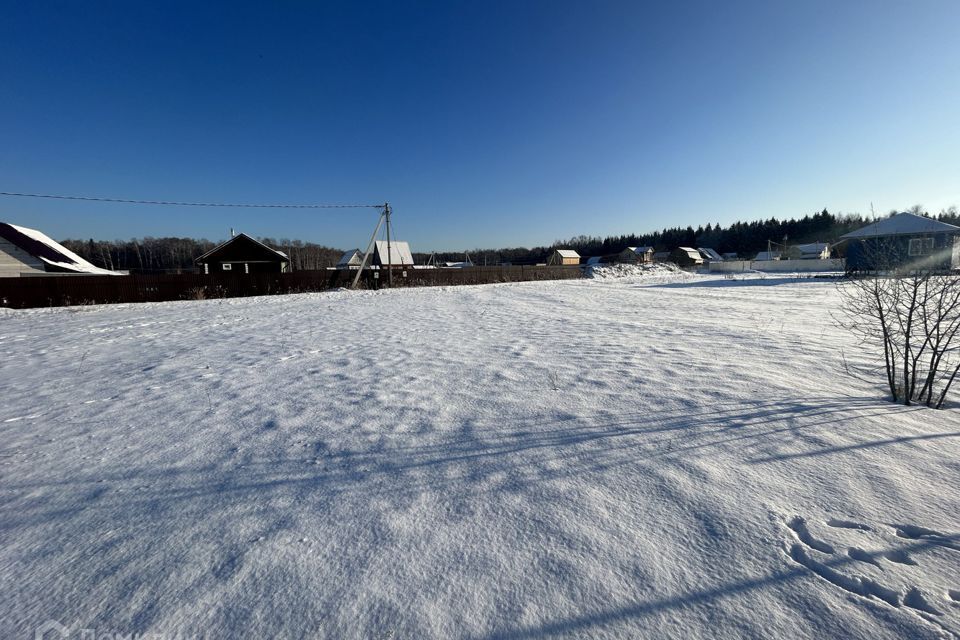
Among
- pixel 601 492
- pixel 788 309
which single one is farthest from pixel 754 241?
pixel 601 492

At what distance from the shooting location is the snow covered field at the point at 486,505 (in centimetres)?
142

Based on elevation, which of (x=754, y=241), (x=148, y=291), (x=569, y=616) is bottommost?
(x=569, y=616)

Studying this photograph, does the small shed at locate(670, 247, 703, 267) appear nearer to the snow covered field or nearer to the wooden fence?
the wooden fence

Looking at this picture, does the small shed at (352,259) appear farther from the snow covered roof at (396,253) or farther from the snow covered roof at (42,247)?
the snow covered roof at (42,247)

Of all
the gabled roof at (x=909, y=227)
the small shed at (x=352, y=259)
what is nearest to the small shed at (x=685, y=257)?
the gabled roof at (x=909, y=227)

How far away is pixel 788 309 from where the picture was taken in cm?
1009

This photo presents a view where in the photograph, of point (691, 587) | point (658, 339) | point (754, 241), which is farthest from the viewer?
point (754, 241)

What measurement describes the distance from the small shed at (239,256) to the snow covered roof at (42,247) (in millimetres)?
5252

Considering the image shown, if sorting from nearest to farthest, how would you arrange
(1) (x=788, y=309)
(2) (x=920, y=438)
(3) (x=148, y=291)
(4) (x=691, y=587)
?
1. (4) (x=691, y=587)
2. (2) (x=920, y=438)
3. (1) (x=788, y=309)
4. (3) (x=148, y=291)

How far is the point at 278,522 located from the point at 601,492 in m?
1.83

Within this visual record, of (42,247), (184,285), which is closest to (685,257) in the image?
(184,285)

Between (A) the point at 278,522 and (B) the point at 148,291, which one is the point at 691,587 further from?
(B) the point at 148,291

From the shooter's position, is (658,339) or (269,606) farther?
(658,339)

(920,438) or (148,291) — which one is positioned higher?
(148,291)
